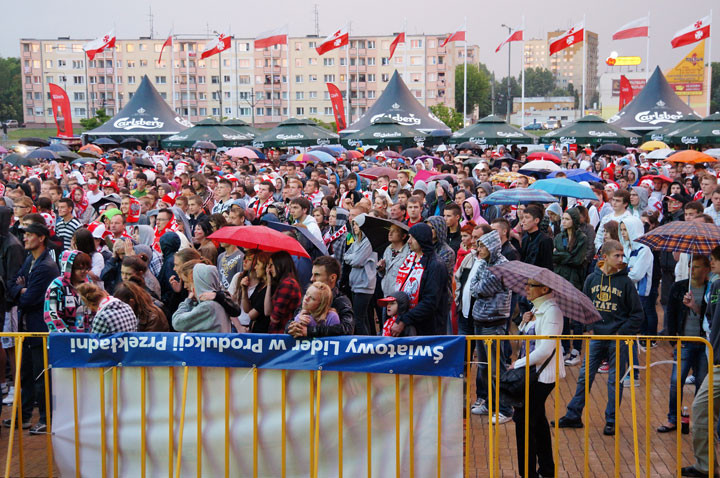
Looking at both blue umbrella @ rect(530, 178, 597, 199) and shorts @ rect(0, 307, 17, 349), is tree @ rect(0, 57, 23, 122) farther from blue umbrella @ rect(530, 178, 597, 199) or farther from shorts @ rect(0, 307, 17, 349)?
shorts @ rect(0, 307, 17, 349)

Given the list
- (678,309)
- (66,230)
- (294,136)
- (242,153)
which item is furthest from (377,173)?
(294,136)

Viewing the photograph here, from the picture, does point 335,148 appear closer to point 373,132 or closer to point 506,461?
point 373,132

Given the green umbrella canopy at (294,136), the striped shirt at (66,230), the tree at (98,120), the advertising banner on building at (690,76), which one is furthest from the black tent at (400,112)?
the advertising banner on building at (690,76)

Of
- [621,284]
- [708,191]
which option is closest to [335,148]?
[708,191]

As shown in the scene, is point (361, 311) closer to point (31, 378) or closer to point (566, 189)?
point (31, 378)

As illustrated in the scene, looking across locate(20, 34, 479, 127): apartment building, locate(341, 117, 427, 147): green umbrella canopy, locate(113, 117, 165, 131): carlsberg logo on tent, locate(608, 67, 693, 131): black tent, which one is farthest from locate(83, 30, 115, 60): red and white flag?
locate(20, 34, 479, 127): apartment building

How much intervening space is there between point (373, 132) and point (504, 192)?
16.9 meters

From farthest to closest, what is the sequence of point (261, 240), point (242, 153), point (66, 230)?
point (242, 153)
point (66, 230)
point (261, 240)

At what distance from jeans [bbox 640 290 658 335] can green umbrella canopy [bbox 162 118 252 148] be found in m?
21.0

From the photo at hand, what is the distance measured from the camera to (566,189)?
37.6 ft

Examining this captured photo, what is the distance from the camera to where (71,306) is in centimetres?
657

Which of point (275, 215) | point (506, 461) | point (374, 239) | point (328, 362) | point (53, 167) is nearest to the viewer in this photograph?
point (328, 362)

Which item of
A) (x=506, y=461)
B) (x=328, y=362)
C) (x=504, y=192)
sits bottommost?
(x=506, y=461)

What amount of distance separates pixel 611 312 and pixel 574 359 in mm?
2433
